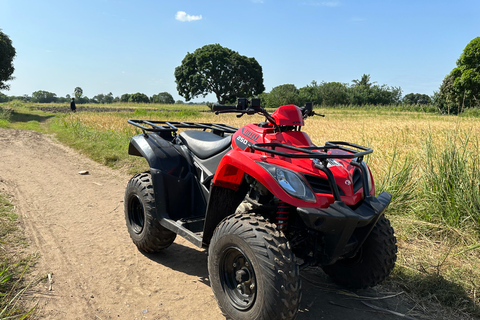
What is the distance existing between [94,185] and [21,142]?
21.2ft

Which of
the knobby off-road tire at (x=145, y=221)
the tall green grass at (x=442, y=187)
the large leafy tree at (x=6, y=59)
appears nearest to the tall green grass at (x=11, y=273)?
the knobby off-road tire at (x=145, y=221)

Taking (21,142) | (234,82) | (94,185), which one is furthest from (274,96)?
(94,185)

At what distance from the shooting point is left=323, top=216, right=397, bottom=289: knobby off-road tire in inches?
119

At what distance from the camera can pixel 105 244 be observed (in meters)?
4.24

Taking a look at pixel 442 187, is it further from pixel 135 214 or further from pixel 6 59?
pixel 6 59

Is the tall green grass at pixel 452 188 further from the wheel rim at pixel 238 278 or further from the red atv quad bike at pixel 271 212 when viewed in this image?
the wheel rim at pixel 238 278

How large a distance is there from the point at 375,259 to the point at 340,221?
97 centimetres

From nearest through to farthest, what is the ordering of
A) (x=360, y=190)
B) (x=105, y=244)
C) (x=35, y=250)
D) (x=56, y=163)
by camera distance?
(x=360, y=190), (x=35, y=250), (x=105, y=244), (x=56, y=163)

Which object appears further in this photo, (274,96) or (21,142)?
(274,96)

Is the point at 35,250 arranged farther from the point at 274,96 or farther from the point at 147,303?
the point at 274,96

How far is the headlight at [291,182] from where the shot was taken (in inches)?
92.6

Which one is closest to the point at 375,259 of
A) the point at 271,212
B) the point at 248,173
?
the point at 271,212

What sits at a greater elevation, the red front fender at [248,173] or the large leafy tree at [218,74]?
the large leafy tree at [218,74]

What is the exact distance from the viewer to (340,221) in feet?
7.63
